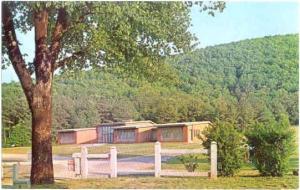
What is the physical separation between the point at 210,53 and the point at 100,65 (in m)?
0.95

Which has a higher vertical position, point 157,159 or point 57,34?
point 57,34

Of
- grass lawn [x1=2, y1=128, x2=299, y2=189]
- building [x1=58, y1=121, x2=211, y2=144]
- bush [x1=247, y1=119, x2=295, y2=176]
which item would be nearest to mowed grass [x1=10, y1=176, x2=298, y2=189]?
grass lawn [x1=2, y1=128, x2=299, y2=189]

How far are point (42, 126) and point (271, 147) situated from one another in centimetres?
192

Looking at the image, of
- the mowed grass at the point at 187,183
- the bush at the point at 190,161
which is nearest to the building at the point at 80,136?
the mowed grass at the point at 187,183

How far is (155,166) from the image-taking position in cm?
A: 623

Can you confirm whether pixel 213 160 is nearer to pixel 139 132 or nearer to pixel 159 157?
pixel 159 157

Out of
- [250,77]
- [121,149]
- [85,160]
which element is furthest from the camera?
[85,160]

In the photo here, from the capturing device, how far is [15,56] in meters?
6.35

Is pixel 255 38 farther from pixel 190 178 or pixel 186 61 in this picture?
pixel 190 178

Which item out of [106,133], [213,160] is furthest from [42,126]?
[213,160]

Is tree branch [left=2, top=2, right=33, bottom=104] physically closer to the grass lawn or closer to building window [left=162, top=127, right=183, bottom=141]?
the grass lawn

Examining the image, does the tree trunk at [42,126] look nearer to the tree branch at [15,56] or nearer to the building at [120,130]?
the tree branch at [15,56]

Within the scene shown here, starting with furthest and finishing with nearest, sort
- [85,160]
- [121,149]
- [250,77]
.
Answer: [85,160] < [121,149] < [250,77]

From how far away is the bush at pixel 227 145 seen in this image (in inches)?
244
